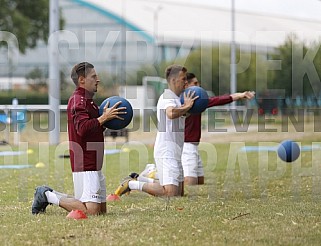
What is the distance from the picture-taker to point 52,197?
934cm

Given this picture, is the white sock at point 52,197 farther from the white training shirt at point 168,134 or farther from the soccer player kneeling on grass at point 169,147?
the white training shirt at point 168,134

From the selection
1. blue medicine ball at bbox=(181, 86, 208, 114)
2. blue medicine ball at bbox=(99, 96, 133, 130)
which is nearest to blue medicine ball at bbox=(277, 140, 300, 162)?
blue medicine ball at bbox=(181, 86, 208, 114)

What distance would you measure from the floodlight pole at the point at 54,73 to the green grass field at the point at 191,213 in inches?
311

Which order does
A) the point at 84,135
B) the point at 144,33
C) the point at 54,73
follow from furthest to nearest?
the point at 144,33, the point at 54,73, the point at 84,135

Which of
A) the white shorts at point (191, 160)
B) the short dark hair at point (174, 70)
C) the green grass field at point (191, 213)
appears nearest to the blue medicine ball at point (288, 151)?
the green grass field at point (191, 213)

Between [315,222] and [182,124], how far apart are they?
3.46 m

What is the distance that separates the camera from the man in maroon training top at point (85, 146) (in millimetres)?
9088

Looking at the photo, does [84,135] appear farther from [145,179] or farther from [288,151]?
[288,151]

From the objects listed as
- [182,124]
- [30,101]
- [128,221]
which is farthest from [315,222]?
[30,101]

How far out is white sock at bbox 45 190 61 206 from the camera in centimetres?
930

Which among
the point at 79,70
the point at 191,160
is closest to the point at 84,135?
the point at 79,70

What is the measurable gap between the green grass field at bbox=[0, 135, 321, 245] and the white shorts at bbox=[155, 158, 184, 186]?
0.30 metres

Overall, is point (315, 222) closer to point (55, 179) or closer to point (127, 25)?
Answer: point (55, 179)

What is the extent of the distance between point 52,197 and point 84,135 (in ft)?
2.93
